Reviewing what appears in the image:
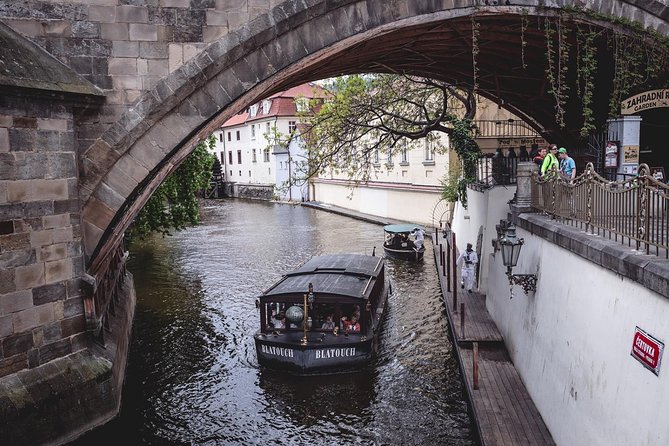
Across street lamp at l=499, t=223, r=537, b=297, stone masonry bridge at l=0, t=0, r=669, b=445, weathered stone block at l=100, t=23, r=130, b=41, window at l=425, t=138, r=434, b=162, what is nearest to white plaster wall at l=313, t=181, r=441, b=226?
window at l=425, t=138, r=434, b=162

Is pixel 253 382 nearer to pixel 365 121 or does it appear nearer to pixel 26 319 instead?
pixel 26 319

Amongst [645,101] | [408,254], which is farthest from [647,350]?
[408,254]

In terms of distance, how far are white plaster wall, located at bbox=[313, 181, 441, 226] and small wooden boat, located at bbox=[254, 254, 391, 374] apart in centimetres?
1278

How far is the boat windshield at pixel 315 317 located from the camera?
12.2 meters

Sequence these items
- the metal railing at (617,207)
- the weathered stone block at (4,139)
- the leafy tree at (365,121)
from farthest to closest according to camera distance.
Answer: the leafy tree at (365,121)
the weathered stone block at (4,139)
the metal railing at (617,207)

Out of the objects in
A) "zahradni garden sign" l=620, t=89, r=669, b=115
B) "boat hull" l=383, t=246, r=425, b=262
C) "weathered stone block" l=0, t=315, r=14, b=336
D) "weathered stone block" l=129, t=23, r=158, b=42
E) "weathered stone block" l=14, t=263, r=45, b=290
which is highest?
"weathered stone block" l=129, t=23, r=158, b=42

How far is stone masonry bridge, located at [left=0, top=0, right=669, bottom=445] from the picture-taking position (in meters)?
7.13

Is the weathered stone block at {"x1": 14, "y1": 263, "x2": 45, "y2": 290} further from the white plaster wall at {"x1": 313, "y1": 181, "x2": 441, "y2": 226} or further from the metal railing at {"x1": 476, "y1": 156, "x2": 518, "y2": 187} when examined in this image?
the white plaster wall at {"x1": 313, "y1": 181, "x2": 441, "y2": 226}

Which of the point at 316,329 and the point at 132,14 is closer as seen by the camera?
the point at 132,14

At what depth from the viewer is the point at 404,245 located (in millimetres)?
23094

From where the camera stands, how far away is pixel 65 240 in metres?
7.60

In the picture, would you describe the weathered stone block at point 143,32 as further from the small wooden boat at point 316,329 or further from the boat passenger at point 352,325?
the boat passenger at point 352,325

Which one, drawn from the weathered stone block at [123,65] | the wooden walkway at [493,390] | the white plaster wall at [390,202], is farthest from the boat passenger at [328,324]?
the white plaster wall at [390,202]

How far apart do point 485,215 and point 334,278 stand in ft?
14.6
